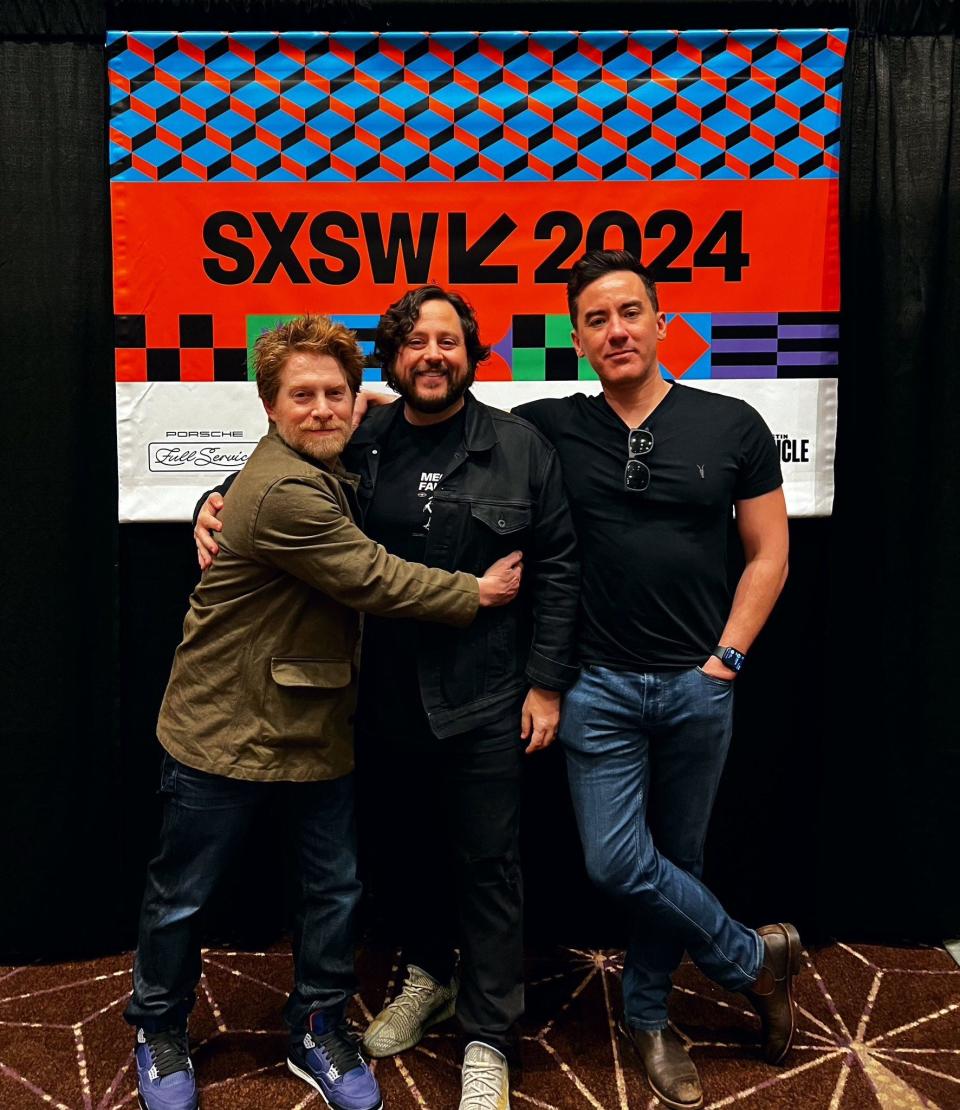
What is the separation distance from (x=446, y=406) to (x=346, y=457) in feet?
0.86

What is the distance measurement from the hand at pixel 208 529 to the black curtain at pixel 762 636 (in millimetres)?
585

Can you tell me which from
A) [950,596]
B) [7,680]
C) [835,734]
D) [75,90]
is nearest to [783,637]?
[835,734]

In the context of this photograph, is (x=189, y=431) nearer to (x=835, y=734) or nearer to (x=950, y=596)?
(x=835, y=734)

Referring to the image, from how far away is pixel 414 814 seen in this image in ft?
6.78

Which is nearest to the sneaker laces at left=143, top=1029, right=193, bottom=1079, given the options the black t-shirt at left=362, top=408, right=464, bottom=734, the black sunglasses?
the black t-shirt at left=362, top=408, right=464, bottom=734

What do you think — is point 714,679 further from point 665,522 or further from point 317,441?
point 317,441

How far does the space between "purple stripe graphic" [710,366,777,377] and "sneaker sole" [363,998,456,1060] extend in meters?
1.76

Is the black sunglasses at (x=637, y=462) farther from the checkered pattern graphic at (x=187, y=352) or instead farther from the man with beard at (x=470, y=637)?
the checkered pattern graphic at (x=187, y=352)

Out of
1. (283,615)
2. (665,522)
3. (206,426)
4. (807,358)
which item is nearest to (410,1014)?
(283,615)

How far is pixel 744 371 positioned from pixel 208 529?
1.47m

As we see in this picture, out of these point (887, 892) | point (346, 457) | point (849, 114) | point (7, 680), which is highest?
point (849, 114)

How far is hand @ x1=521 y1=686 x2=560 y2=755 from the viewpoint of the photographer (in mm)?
1904

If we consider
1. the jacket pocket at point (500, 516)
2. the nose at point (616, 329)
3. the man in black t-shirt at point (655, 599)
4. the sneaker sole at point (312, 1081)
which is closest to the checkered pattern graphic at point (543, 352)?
the man in black t-shirt at point (655, 599)

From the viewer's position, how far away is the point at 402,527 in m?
1.87
